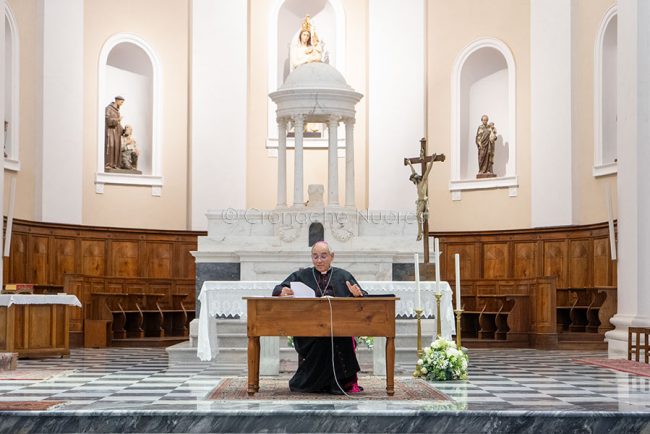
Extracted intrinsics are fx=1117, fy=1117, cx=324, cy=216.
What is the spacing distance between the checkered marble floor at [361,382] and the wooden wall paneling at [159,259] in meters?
6.04

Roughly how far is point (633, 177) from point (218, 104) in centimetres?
1014

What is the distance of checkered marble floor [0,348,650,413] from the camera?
9.90 metres

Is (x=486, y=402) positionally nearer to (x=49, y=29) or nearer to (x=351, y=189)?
(x=351, y=189)

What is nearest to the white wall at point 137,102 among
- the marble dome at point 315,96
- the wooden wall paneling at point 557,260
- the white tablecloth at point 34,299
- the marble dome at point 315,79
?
the marble dome at point 315,96

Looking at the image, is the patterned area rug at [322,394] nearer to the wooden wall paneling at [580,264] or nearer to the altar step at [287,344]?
the altar step at [287,344]

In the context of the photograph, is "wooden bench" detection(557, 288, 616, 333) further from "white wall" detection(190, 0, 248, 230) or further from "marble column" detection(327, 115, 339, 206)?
"white wall" detection(190, 0, 248, 230)

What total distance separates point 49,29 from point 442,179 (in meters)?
8.91

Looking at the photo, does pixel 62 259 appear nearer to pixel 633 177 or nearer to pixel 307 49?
pixel 307 49

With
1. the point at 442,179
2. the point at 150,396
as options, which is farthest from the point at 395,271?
the point at 150,396

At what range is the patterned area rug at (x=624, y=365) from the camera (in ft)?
46.3

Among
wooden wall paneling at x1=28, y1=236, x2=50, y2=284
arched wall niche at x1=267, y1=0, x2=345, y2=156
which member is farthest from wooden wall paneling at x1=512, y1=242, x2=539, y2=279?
wooden wall paneling at x1=28, y1=236, x2=50, y2=284

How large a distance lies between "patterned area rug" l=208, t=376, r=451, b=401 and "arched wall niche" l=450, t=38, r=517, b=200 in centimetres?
1199

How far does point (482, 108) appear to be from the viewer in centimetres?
2498

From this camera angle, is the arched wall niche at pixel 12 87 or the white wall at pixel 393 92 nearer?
the arched wall niche at pixel 12 87
